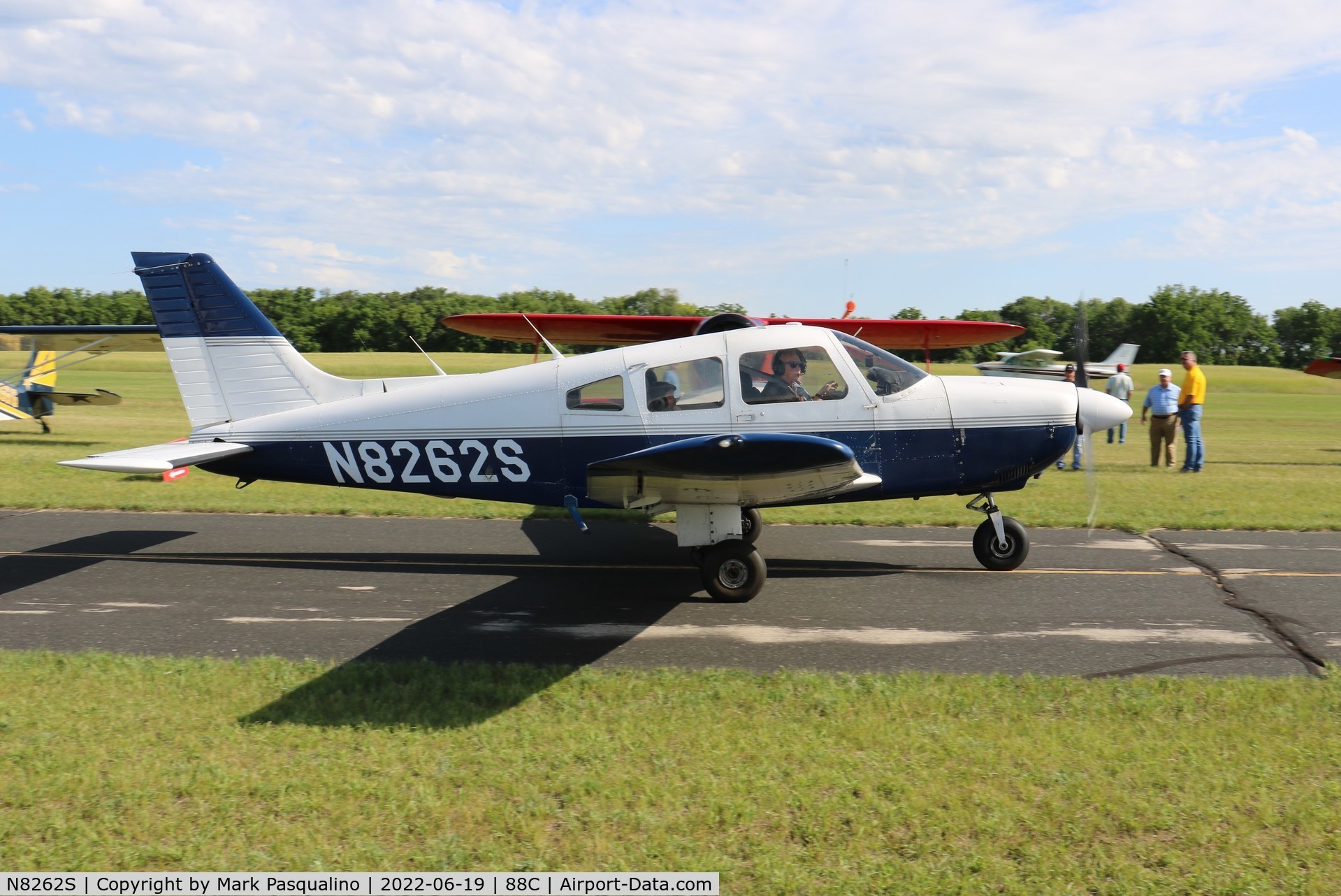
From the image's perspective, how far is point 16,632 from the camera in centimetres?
680

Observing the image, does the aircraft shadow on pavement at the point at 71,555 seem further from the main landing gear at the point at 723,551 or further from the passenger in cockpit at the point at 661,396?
the main landing gear at the point at 723,551

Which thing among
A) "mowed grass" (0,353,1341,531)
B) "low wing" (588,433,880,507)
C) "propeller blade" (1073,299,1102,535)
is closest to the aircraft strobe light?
"propeller blade" (1073,299,1102,535)

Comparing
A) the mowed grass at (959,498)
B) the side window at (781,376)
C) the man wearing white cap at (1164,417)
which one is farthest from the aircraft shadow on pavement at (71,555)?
the man wearing white cap at (1164,417)

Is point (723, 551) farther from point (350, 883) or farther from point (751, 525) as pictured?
point (350, 883)

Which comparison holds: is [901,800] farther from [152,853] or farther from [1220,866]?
[152,853]

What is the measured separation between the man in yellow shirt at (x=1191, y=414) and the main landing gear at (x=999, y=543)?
9.72 m

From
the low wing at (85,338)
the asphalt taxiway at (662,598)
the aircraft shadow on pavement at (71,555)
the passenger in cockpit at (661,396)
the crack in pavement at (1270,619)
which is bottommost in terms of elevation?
the crack in pavement at (1270,619)

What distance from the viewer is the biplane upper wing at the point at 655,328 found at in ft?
→ 51.1

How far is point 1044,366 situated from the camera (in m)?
25.2

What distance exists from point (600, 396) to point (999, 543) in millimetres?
3979

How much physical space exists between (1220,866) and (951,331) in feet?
46.5

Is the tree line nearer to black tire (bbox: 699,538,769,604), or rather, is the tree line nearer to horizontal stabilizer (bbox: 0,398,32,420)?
horizontal stabilizer (bbox: 0,398,32,420)

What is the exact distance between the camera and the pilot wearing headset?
25.9 ft

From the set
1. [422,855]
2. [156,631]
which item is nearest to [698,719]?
[422,855]
